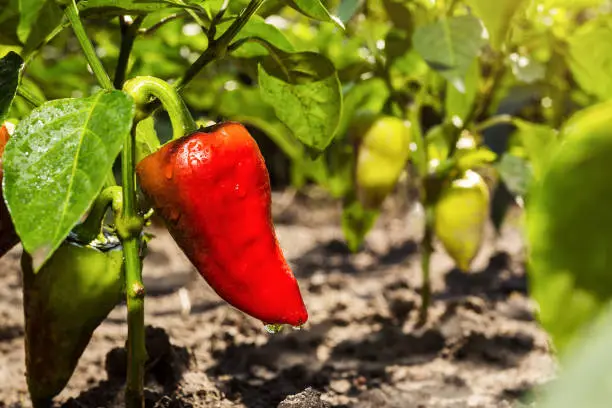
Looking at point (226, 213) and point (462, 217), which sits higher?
point (462, 217)

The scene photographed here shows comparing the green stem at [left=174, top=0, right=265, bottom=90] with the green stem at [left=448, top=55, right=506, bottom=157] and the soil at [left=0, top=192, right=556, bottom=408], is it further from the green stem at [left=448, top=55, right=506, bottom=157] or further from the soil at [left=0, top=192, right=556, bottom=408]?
the green stem at [left=448, top=55, right=506, bottom=157]

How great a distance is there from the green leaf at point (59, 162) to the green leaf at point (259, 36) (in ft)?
0.90

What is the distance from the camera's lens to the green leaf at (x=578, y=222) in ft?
0.87

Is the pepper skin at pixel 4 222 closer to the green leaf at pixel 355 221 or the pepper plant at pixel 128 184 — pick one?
the pepper plant at pixel 128 184

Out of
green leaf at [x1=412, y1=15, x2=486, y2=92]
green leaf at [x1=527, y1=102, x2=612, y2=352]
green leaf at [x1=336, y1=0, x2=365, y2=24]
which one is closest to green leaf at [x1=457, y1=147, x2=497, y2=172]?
green leaf at [x1=412, y1=15, x2=486, y2=92]

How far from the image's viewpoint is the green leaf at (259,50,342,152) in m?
0.81

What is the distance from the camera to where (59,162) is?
1.80 ft

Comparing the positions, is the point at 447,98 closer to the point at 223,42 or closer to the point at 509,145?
the point at 509,145

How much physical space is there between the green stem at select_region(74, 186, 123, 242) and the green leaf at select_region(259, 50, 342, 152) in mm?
217

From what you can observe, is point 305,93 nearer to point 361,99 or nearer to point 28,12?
point 28,12

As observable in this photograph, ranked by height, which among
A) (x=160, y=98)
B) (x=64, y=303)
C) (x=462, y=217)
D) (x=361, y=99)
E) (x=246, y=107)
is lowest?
(x=64, y=303)

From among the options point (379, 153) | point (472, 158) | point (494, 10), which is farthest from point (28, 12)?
point (472, 158)

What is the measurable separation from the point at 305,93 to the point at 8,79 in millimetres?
321

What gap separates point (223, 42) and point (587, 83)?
746mm
